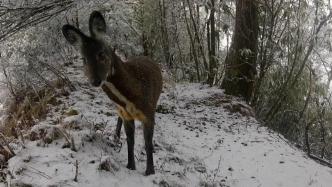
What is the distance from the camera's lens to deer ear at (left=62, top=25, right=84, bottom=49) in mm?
4660

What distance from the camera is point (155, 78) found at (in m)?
6.03

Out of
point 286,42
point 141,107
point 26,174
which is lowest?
point 26,174

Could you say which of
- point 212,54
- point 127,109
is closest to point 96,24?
point 127,109

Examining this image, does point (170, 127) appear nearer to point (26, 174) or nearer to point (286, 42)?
point (26, 174)

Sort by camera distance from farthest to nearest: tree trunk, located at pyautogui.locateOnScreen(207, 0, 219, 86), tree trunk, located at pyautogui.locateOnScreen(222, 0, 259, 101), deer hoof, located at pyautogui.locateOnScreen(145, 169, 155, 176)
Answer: tree trunk, located at pyautogui.locateOnScreen(207, 0, 219, 86), tree trunk, located at pyautogui.locateOnScreen(222, 0, 259, 101), deer hoof, located at pyautogui.locateOnScreen(145, 169, 155, 176)

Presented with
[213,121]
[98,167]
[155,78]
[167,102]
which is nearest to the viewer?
[98,167]

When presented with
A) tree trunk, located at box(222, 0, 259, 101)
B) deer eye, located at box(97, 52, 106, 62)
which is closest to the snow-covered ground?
tree trunk, located at box(222, 0, 259, 101)

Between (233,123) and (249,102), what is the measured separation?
167cm

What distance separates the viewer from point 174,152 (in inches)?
265

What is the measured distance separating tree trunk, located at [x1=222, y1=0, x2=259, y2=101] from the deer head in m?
5.40

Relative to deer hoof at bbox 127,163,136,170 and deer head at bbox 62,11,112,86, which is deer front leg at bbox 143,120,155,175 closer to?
deer hoof at bbox 127,163,136,170

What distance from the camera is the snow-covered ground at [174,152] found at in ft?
16.3

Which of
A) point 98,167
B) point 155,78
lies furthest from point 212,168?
point 98,167

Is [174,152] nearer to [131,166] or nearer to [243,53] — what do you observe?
[131,166]
